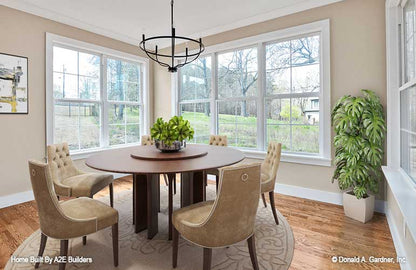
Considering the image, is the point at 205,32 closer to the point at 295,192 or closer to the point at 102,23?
the point at 102,23

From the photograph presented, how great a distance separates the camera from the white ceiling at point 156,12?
329cm

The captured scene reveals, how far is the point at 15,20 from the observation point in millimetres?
3234

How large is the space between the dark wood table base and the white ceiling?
250cm

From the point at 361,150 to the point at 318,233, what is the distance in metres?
1.09

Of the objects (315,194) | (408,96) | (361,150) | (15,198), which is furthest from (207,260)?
(15,198)

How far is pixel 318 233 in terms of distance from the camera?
7.86 feet

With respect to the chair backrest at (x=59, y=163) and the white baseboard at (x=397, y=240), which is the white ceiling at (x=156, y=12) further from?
the white baseboard at (x=397, y=240)

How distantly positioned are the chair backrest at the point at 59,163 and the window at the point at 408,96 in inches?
138

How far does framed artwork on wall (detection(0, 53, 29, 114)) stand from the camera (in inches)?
124

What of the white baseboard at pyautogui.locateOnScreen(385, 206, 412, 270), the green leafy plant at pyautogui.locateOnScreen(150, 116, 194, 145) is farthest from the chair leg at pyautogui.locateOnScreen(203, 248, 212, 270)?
the white baseboard at pyautogui.locateOnScreen(385, 206, 412, 270)

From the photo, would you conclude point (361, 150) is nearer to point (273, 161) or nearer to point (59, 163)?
point (273, 161)

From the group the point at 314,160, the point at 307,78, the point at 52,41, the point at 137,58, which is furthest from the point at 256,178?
the point at 137,58

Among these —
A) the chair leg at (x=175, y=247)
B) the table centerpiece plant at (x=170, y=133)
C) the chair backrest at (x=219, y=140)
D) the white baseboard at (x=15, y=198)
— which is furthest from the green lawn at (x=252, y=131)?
the white baseboard at (x=15, y=198)

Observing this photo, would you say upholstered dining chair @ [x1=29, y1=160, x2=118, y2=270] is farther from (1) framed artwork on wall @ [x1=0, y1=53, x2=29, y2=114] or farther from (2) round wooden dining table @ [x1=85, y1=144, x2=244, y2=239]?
(1) framed artwork on wall @ [x1=0, y1=53, x2=29, y2=114]
